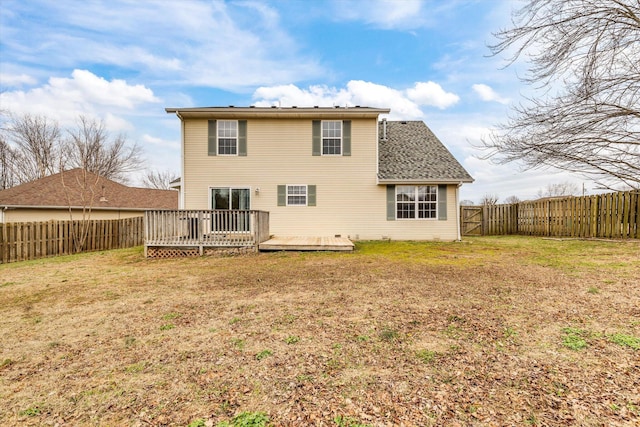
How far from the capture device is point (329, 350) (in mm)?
2990

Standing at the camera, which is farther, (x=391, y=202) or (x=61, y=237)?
(x=391, y=202)

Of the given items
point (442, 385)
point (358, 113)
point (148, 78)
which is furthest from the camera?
point (148, 78)

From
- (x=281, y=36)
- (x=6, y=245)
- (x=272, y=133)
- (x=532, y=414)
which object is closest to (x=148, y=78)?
(x=281, y=36)

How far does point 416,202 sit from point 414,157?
2237mm

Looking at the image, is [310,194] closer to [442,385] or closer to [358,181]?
[358,181]

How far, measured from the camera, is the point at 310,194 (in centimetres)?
1240

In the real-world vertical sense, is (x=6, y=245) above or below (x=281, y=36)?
below

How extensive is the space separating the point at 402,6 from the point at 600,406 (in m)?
12.3

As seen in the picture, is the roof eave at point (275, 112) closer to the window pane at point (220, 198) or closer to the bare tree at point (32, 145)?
the window pane at point (220, 198)

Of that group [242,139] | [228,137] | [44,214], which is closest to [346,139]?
[242,139]

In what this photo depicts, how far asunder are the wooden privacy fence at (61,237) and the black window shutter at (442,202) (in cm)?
1322

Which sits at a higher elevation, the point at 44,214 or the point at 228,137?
the point at 228,137

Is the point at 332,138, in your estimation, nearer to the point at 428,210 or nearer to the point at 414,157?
the point at 414,157

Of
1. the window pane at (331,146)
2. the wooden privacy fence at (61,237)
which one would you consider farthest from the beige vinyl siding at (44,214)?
the window pane at (331,146)
